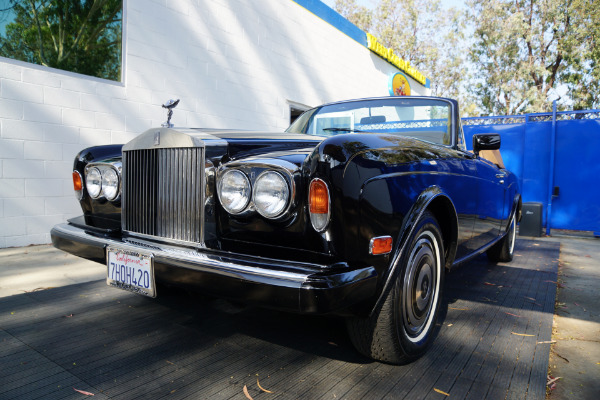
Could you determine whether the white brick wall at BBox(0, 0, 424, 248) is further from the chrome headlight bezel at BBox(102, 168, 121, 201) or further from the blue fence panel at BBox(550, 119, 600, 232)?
the blue fence panel at BBox(550, 119, 600, 232)

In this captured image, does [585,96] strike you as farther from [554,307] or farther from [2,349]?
[2,349]

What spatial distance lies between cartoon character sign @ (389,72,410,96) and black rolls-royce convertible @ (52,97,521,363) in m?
11.3

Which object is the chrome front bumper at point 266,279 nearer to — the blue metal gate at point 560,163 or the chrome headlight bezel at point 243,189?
the chrome headlight bezel at point 243,189

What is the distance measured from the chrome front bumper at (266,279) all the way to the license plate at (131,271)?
2.1 inches

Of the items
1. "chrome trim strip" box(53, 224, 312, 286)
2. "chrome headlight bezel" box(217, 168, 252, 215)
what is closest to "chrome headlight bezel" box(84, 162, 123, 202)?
"chrome trim strip" box(53, 224, 312, 286)

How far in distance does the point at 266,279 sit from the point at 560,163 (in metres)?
7.63

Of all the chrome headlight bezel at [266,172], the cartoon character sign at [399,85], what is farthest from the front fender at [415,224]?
the cartoon character sign at [399,85]

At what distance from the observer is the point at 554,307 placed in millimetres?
3133

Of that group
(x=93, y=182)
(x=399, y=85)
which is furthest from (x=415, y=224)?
(x=399, y=85)

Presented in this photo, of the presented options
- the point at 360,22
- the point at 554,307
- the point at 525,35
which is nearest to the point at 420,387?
the point at 554,307

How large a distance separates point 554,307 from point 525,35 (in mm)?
20055

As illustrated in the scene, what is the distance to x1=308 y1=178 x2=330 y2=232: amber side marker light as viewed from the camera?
169 cm

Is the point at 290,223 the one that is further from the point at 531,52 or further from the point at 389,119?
the point at 531,52

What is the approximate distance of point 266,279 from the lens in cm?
160
